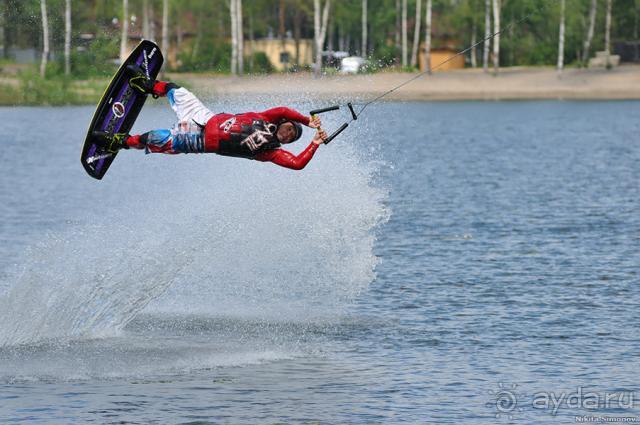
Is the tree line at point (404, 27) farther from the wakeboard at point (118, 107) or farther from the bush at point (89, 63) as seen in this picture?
the wakeboard at point (118, 107)

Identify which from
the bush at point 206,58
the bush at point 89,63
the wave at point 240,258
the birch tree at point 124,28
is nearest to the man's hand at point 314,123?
the wave at point 240,258

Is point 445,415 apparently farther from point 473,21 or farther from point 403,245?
point 473,21

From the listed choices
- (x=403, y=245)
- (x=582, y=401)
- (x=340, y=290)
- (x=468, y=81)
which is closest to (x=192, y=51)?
(x=468, y=81)

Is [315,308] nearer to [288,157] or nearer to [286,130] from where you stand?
[288,157]

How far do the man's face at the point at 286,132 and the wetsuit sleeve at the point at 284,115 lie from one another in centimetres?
7

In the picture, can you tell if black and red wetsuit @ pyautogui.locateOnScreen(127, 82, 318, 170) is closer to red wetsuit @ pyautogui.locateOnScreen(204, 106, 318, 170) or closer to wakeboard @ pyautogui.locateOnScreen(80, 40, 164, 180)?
red wetsuit @ pyautogui.locateOnScreen(204, 106, 318, 170)

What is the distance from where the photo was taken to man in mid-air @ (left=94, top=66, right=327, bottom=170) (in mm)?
13414

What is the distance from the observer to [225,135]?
44.2ft

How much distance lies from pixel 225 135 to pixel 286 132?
2.14 feet

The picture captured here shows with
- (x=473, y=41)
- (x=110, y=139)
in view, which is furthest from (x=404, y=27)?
(x=110, y=139)

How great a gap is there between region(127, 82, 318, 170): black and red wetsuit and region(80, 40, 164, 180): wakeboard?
2.11 ft

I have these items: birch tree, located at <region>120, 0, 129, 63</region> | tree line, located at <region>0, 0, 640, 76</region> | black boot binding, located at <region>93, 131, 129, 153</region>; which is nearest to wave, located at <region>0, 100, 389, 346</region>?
black boot binding, located at <region>93, 131, 129, 153</region>

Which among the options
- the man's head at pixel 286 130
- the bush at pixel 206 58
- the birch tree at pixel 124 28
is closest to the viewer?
the man's head at pixel 286 130

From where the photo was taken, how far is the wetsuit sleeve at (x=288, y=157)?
13.3m
